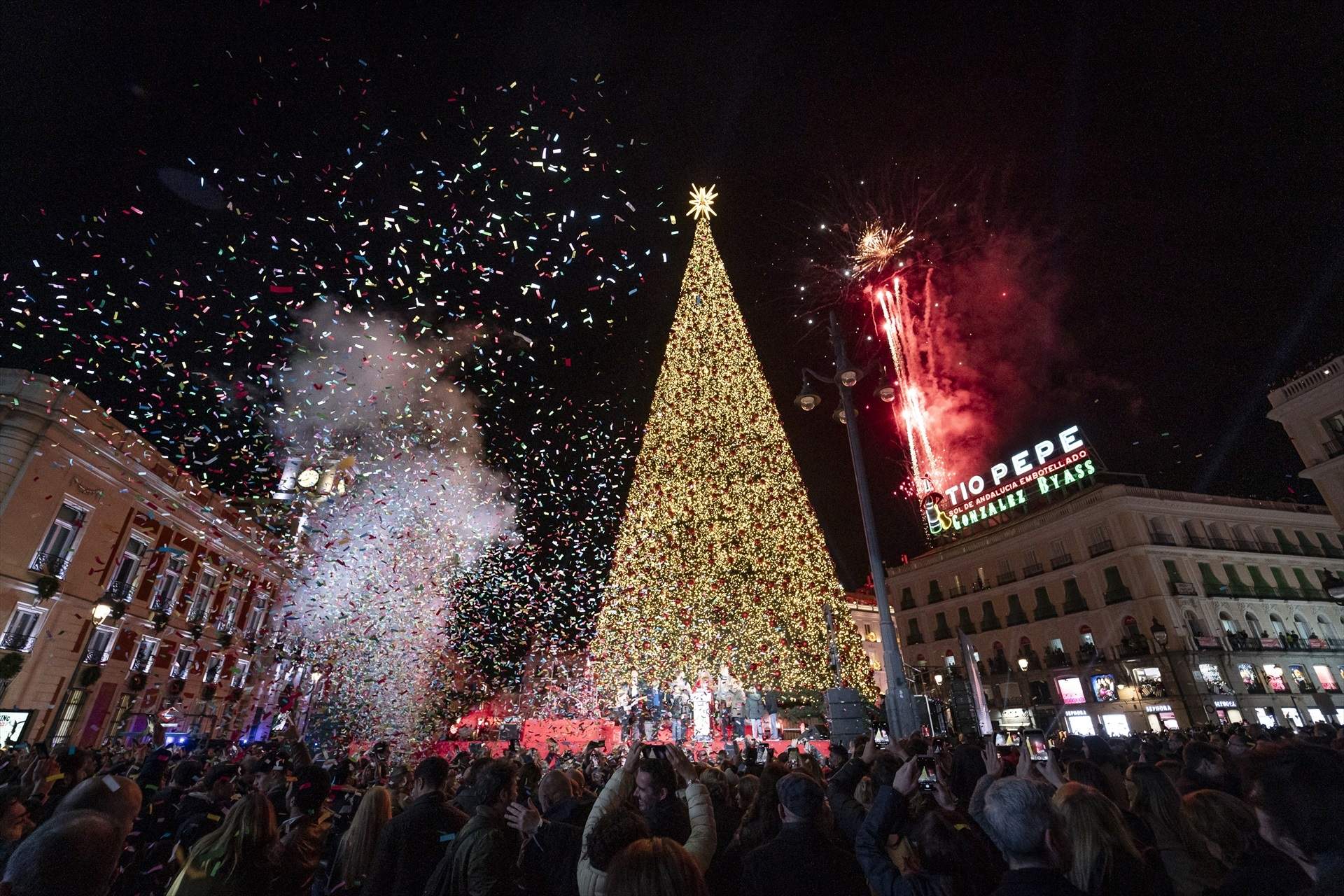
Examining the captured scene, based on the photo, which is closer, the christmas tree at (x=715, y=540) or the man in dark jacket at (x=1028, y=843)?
the man in dark jacket at (x=1028, y=843)

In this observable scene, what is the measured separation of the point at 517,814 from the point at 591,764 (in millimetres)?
6474

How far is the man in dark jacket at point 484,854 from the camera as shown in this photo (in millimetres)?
3021

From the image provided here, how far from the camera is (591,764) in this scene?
902cm

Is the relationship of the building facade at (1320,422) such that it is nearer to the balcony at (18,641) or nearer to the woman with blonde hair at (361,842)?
the woman with blonde hair at (361,842)

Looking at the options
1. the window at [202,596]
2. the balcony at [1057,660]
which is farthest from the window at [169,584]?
the balcony at [1057,660]

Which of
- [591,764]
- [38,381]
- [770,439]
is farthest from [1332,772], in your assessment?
[38,381]

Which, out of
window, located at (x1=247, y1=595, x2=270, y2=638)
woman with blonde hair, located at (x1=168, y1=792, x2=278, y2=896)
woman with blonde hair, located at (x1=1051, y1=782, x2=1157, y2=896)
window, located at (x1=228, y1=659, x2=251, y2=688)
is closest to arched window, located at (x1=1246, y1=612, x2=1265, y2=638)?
woman with blonde hair, located at (x1=1051, y1=782, x2=1157, y2=896)

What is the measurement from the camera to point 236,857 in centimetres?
292

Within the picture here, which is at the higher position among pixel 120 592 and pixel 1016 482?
pixel 1016 482

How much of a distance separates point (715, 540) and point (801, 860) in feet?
56.2

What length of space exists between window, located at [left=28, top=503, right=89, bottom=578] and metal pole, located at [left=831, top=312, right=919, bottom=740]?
23631mm

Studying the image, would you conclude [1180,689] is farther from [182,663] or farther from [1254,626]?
[182,663]

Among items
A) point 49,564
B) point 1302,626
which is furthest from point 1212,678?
point 49,564

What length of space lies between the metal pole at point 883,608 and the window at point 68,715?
971 inches
